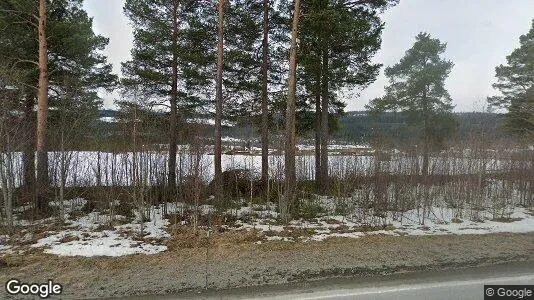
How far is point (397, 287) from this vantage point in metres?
5.25

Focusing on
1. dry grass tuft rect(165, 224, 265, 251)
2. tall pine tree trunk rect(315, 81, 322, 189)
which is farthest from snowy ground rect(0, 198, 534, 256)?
tall pine tree trunk rect(315, 81, 322, 189)

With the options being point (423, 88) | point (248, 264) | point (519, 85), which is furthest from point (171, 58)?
point (519, 85)

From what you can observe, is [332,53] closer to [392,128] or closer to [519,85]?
[392,128]

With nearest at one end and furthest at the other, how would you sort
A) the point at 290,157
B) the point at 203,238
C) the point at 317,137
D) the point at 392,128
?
the point at 203,238
the point at 290,157
the point at 317,137
the point at 392,128

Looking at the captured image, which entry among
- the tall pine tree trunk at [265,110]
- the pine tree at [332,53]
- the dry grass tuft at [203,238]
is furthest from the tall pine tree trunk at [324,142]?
the dry grass tuft at [203,238]

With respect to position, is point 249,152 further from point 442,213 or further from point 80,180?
point 442,213

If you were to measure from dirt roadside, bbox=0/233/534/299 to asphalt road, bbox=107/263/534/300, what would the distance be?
0.95ft

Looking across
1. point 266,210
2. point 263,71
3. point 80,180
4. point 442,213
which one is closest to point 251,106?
point 263,71

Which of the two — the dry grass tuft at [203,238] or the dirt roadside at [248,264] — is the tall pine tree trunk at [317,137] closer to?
the dry grass tuft at [203,238]

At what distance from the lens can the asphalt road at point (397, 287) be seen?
16.2ft

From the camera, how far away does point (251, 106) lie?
15.7 m

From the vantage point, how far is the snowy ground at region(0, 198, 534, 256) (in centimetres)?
779

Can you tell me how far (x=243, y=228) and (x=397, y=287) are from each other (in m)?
5.29

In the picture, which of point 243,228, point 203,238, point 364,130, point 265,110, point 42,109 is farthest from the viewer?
point 265,110
